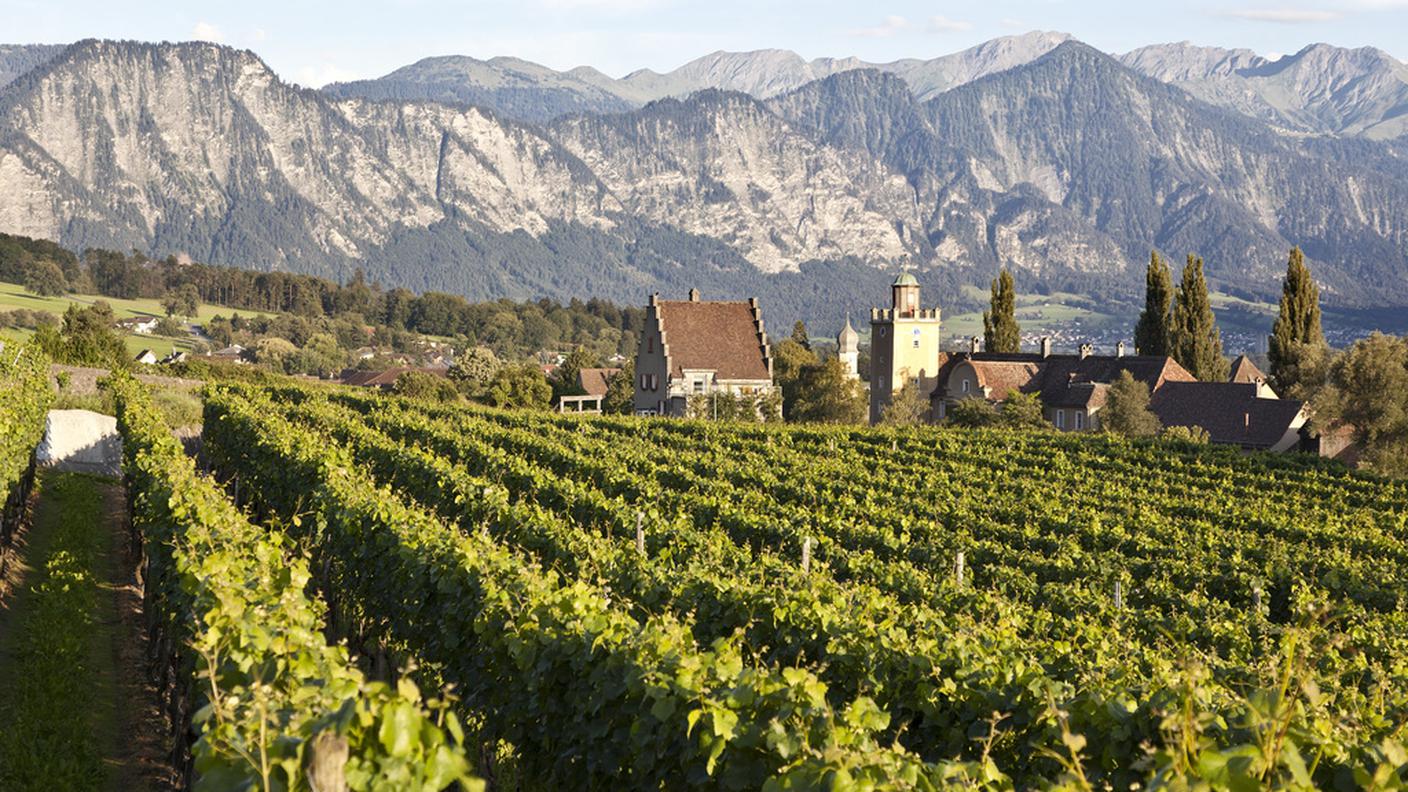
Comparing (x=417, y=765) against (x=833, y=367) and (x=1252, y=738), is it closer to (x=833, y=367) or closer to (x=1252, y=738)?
(x=1252, y=738)

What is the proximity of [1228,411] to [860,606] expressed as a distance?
205 feet

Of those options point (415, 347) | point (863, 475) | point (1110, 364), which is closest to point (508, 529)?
point (863, 475)

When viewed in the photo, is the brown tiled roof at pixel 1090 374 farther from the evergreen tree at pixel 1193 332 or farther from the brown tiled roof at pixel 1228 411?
the evergreen tree at pixel 1193 332

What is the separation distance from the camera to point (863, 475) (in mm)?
34375

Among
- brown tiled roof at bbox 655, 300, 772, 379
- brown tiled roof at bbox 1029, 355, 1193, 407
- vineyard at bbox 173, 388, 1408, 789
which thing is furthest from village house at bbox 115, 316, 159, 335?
vineyard at bbox 173, 388, 1408, 789

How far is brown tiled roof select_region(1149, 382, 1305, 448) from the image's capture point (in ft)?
224

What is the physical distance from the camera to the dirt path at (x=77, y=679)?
1243 centimetres

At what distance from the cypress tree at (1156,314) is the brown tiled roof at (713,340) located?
80.1 ft

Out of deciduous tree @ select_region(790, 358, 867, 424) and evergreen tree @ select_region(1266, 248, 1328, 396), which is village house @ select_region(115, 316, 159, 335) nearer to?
deciduous tree @ select_region(790, 358, 867, 424)

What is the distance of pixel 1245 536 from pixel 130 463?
20.2 metres

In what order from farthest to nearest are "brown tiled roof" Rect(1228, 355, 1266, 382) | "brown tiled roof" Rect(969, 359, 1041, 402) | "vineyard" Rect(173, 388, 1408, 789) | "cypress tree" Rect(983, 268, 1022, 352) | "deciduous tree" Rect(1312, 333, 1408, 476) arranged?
"brown tiled roof" Rect(1228, 355, 1266, 382) → "cypress tree" Rect(983, 268, 1022, 352) → "brown tiled roof" Rect(969, 359, 1041, 402) → "deciduous tree" Rect(1312, 333, 1408, 476) → "vineyard" Rect(173, 388, 1408, 789)

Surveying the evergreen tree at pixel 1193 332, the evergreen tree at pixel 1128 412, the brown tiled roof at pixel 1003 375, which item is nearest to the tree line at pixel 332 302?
the brown tiled roof at pixel 1003 375

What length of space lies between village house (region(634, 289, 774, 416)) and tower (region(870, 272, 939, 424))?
961cm

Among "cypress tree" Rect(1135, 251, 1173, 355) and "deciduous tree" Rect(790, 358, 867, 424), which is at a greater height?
"cypress tree" Rect(1135, 251, 1173, 355)
